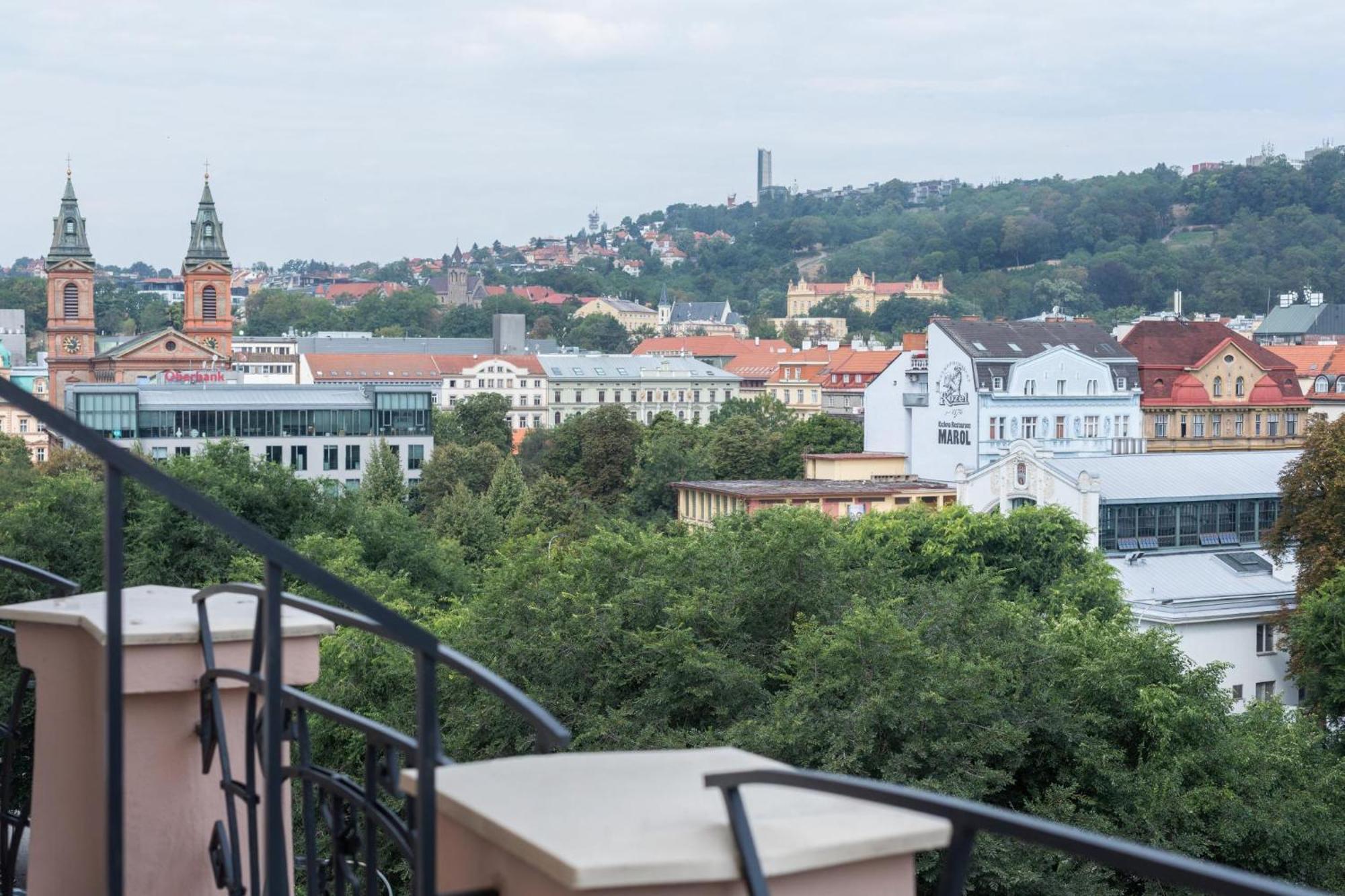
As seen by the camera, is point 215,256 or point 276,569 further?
point 215,256

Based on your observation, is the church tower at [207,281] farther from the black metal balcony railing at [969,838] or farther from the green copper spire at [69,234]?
the black metal balcony railing at [969,838]

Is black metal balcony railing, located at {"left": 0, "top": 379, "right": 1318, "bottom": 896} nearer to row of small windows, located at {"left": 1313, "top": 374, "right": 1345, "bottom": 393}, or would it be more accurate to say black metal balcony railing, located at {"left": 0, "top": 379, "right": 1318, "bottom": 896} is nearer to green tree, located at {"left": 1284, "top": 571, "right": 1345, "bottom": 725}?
green tree, located at {"left": 1284, "top": 571, "right": 1345, "bottom": 725}

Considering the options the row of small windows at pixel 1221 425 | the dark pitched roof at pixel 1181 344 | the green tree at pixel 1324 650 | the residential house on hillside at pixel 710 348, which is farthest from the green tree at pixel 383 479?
the residential house on hillside at pixel 710 348

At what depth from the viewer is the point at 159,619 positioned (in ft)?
13.9

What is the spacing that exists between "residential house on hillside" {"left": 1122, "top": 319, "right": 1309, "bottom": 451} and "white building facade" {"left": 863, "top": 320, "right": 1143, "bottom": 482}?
127 inches

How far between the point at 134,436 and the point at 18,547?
42447 millimetres

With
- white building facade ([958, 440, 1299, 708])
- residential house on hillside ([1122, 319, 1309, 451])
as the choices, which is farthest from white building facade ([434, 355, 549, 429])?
white building facade ([958, 440, 1299, 708])

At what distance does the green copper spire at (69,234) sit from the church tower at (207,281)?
6174 mm

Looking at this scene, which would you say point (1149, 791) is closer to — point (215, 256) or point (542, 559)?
point (542, 559)

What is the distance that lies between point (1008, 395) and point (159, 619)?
51.6m

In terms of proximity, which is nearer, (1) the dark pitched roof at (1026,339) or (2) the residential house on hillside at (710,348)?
(1) the dark pitched roof at (1026,339)

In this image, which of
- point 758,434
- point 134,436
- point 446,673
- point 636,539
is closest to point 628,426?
point 758,434

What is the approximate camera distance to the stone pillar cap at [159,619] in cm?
407

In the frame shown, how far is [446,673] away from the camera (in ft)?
63.6
